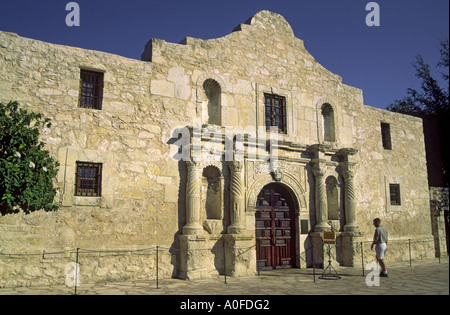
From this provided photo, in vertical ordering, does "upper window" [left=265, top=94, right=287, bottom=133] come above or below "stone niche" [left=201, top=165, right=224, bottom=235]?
above

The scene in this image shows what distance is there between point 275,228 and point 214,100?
4000mm

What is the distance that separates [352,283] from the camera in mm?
8703

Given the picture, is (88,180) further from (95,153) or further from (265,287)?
(265,287)

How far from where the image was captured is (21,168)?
259 inches

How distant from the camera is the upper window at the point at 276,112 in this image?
38.8 feet

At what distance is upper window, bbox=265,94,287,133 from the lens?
38.8ft

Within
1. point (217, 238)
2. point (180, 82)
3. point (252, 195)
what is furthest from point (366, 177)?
point (180, 82)

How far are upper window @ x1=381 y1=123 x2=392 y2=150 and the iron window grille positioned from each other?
1027cm

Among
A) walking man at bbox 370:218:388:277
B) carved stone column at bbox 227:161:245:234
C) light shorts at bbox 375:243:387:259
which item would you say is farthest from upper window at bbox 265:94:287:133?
light shorts at bbox 375:243:387:259

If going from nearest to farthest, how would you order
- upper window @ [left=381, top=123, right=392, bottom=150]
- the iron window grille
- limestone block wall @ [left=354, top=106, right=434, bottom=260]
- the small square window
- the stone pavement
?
the stone pavement, the iron window grille, limestone block wall @ [left=354, top=106, right=434, bottom=260], the small square window, upper window @ [left=381, top=123, right=392, bottom=150]

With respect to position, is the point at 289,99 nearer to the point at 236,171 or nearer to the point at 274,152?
the point at 274,152

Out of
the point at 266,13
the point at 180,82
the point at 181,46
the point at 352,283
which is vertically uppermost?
the point at 266,13

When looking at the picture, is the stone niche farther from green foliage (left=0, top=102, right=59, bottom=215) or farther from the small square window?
the small square window

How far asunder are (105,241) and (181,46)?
5299 millimetres
